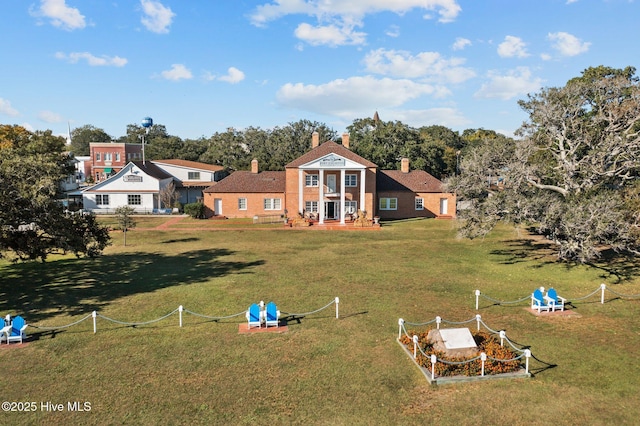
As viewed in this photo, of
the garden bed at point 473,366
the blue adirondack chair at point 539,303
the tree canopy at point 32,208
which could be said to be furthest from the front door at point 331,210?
the garden bed at point 473,366

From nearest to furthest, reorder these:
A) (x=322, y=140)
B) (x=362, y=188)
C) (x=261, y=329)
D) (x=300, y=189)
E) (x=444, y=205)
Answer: (x=261, y=329) → (x=362, y=188) → (x=300, y=189) → (x=444, y=205) → (x=322, y=140)

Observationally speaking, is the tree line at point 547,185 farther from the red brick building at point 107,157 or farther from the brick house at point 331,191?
the red brick building at point 107,157

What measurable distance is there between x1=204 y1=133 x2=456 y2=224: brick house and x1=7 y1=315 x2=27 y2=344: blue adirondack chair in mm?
32388

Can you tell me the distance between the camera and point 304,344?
14664mm

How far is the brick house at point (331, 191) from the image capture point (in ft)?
153

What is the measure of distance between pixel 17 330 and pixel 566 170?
99.7 feet

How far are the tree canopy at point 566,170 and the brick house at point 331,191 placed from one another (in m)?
18.6

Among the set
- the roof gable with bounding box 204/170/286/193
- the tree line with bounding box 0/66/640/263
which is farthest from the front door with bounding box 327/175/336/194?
the tree line with bounding box 0/66/640/263

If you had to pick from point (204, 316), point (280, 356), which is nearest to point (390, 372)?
point (280, 356)

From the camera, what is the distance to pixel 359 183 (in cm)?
4856

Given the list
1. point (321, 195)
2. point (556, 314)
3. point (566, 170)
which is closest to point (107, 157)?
point (321, 195)

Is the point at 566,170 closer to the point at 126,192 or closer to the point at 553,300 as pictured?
the point at 553,300

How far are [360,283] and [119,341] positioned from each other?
37.9 ft

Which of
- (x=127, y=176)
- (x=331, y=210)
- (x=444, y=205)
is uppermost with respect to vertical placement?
(x=127, y=176)
